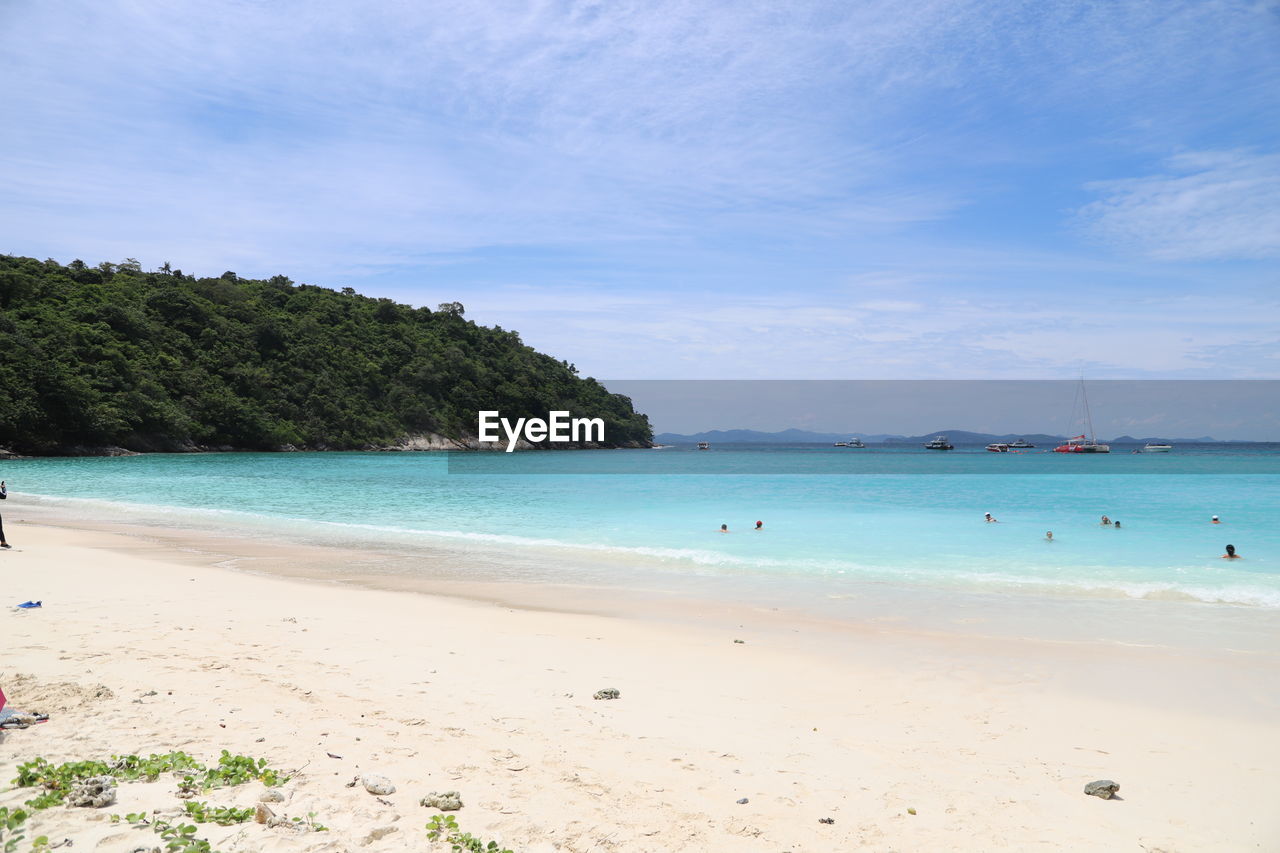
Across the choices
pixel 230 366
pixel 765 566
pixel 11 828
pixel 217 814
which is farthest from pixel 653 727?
pixel 230 366

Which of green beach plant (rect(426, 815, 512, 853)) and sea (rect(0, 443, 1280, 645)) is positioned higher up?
green beach plant (rect(426, 815, 512, 853))

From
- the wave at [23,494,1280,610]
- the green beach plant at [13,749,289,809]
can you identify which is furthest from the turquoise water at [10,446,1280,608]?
the green beach plant at [13,749,289,809]

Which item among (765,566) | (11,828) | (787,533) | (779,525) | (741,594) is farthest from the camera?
(779,525)

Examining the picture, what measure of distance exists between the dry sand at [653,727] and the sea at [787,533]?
321 centimetres

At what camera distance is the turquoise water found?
1313 cm

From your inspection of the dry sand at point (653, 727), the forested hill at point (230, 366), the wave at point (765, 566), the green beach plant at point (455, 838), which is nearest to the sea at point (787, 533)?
the wave at point (765, 566)

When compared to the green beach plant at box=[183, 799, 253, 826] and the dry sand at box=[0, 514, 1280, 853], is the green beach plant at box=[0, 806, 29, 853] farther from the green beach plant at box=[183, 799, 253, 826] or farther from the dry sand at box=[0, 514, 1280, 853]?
the green beach plant at box=[183, 799, 253, 826]

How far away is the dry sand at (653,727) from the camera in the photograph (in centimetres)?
366

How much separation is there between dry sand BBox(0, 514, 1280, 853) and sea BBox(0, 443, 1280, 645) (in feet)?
10.5

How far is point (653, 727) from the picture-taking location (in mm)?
5102

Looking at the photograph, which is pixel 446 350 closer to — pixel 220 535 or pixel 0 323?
pixel 0 323

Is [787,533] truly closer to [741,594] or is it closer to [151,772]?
[741,594]

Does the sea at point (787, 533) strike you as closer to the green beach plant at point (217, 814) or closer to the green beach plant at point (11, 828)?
the green beach plant at point (217, 814)

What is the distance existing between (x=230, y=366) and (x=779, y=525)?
73.0 meters
